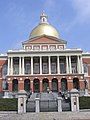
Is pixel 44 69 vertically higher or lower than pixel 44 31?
lower

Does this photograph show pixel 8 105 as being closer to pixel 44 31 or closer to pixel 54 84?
pixel 54 84

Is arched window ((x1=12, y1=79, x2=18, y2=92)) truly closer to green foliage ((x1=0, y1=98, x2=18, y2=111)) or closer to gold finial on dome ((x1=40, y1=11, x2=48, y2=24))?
gold finial on dome ((x1=40, y1=11, x2=48, y2=24))

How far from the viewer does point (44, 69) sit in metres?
71.5

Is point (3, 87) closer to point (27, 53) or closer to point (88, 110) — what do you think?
point (27, 53)

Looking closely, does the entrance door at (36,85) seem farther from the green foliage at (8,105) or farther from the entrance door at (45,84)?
the green foliage at (8,105)

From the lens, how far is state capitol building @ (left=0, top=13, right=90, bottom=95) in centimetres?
6919

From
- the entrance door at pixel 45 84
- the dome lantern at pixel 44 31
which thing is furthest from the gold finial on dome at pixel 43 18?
the entrance door at pixel 45 84

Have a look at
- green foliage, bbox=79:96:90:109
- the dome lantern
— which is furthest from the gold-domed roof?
green foliage, bbox=79:96:90:109

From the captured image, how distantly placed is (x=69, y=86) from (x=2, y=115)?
36861mm

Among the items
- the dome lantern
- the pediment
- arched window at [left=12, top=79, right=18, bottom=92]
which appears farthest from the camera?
the dome lantern

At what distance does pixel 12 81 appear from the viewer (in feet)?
227

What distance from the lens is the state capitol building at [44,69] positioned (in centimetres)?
6919

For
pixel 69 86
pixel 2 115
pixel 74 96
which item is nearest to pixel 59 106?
pixel 74 96

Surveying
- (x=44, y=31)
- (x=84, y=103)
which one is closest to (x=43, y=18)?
(x=44, y=31)
